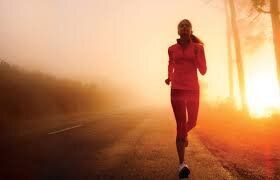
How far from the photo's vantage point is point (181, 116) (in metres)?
7.22

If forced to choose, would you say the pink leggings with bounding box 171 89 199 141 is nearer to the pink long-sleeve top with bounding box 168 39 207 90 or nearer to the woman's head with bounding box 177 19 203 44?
the pink long-sleeve top with bounding box 168 39 207 90

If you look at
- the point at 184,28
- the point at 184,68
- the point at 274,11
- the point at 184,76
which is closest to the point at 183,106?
the point at 184,76

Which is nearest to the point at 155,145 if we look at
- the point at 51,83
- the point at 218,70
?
the point at 51,83

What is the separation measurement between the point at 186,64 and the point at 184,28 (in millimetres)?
565

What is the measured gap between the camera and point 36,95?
31.1 metres

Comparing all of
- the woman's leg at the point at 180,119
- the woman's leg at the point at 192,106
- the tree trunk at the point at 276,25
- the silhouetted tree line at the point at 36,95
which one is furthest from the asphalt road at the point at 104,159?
the silhouetted tree line at the point at 36,95

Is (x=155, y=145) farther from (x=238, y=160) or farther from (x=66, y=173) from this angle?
(x=66, y=173)

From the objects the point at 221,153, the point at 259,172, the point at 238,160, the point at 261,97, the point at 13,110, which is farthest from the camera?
the point at 261,97

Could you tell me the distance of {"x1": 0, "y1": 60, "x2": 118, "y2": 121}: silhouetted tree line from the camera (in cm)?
2714

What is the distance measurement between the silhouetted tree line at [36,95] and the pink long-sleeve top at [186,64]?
693 inches

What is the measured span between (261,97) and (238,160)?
40648 millimetres

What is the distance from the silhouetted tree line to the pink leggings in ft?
57.7

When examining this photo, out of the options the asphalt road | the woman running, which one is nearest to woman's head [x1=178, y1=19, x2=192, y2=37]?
the woman running

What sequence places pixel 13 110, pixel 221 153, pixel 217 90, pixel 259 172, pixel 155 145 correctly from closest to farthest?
pixel 259 172
pixel 221 153
pixel 155 145
pixel 13 110
pixel 217 90
